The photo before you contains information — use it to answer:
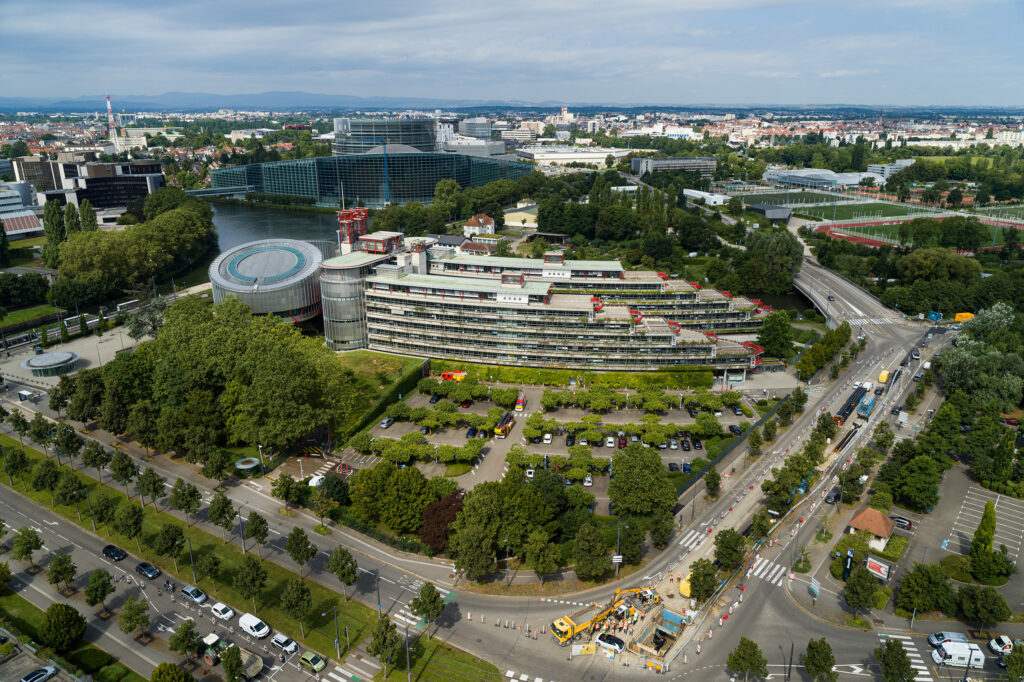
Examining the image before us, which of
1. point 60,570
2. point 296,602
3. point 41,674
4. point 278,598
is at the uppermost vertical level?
point 296,602

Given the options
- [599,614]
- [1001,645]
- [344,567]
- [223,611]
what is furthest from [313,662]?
[1001,645]

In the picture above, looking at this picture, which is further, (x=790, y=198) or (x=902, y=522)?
(x=790, y=198)

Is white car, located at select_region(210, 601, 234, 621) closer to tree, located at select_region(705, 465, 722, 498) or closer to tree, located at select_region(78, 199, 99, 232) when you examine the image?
tree, located at select_region(705, 465, 722, 498)

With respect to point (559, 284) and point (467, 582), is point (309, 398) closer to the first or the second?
point (467, 582)

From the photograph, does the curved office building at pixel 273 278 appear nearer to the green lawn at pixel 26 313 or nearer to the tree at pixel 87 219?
the green lawn at pixel 26 313

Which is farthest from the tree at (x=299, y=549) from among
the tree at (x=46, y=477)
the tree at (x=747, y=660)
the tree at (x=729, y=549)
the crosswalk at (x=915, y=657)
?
the crosswalk at (x=915, y=657)

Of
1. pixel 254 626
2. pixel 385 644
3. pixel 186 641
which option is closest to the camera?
pixel 385 644

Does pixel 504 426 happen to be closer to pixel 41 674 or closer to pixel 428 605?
pixel 428 605
